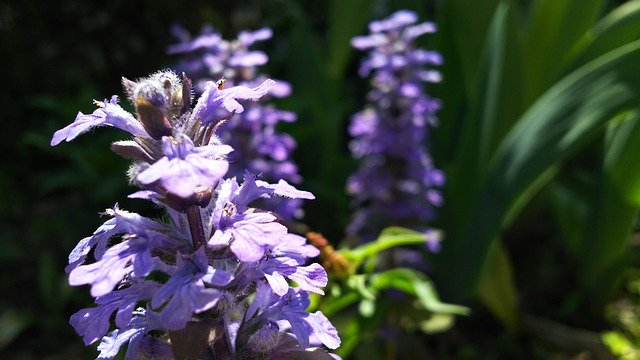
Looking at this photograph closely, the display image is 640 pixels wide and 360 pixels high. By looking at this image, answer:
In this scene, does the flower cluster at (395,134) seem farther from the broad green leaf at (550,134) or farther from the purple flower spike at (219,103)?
the purple flower spike at (219,103)

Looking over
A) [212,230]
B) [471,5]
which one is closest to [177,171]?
[212,230]

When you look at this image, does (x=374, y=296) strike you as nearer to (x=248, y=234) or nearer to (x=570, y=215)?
(x=248, y=234)

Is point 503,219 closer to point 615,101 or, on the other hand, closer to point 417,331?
point 615,101

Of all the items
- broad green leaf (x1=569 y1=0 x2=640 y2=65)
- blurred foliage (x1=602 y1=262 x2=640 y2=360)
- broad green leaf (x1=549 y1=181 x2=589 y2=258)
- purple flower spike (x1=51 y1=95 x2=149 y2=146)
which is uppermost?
broad green leaf (x1=569 y1=0 x2=640 y2=65)

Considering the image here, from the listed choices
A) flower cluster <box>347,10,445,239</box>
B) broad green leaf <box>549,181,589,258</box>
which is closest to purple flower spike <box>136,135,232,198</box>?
flower cluster <box>347,10,445,239</box>

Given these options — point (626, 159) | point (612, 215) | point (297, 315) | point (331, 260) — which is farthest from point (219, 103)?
point (612, 215)

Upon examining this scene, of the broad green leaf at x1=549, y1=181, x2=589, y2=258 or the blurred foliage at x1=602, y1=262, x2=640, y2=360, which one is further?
the broad green leaf at x1=549, y1=181, x2=589, y2=258

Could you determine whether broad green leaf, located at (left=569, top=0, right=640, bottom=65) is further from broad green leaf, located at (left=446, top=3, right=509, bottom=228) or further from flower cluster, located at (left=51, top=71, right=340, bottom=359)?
flower cluster, located at (left=51, top=71, right=340, bottom=359)

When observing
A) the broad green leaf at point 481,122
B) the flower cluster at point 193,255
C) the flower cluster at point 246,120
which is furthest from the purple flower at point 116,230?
the broad green leaf at point 481,122
